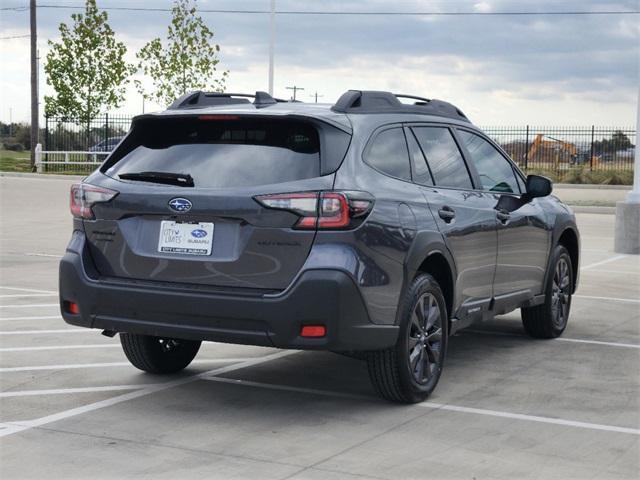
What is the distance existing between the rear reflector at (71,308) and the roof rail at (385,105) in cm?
189

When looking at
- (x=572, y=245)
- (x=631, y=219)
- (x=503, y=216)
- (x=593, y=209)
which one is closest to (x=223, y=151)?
Answer: (x=503, y=216)

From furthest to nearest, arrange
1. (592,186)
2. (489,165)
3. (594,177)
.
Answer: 1. (594,177)
2. (592,186)
3. (489,165)

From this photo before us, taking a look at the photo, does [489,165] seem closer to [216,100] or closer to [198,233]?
[216,100]

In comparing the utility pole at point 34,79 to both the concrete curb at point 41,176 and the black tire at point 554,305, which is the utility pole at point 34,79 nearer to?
the concrete curb at point 41,176

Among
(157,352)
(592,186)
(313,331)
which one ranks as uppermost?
(592,186)

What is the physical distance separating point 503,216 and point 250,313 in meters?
2.67

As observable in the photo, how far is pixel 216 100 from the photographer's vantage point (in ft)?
24.0

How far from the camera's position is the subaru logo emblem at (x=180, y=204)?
620cm

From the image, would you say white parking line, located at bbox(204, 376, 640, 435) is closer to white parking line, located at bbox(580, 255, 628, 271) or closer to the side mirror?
the side mirror

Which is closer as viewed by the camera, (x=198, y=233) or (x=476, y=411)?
(x=198, y=233)

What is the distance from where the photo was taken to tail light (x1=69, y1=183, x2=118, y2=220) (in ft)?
21.4

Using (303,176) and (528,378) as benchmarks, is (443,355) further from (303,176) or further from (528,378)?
(303,176)

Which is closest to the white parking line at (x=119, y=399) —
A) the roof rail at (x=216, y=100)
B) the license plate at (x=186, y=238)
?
the license plate at (x=186, y=238)

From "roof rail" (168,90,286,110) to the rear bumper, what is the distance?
50.8 inches
